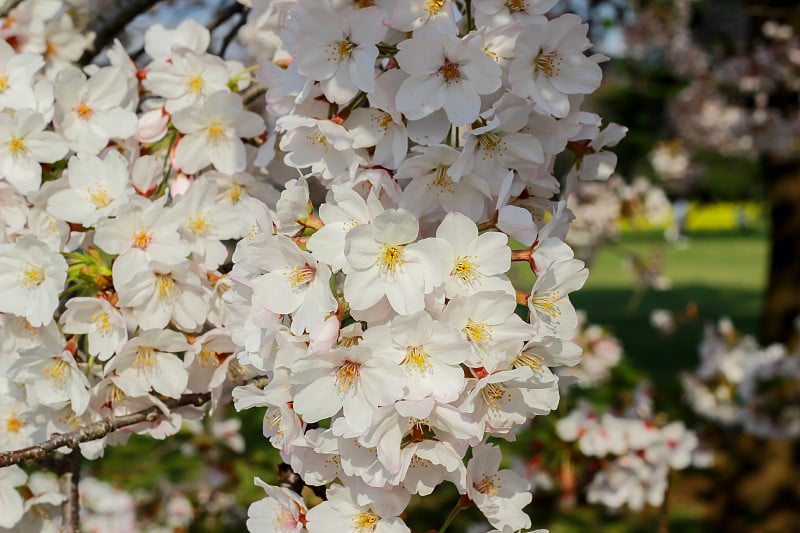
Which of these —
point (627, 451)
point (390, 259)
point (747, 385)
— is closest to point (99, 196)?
point (390, 259)

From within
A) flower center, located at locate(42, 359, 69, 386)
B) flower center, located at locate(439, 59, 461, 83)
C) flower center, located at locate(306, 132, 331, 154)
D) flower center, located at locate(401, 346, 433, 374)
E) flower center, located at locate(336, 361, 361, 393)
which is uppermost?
flower center, located at locate(439, 59, 461, 83)

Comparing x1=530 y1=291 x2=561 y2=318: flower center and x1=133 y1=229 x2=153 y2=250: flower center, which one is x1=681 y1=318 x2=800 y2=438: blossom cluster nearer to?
x1=530 y1=291 x2=561 y2=318: flower center

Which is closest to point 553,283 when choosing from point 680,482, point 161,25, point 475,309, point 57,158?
point 475,309

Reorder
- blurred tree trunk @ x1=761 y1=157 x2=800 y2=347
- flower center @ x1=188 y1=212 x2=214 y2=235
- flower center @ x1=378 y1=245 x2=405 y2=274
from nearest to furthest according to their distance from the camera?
flower center @ x1=378 y1=245 x2=405 y2=274 < flower center @ x1=188 y1=212 x2=214 y2=235 < blurred tree trunk @ x1=761 y1=157 x2=800 y2=347

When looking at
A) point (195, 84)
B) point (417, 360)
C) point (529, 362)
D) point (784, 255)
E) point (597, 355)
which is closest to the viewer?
point (417, 360)

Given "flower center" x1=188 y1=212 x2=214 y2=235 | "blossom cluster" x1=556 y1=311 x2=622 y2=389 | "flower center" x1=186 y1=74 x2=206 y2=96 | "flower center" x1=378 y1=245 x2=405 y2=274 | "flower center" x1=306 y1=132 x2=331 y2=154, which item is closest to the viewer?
"flower center" x1=378 y1=245 x2=405 y2=274

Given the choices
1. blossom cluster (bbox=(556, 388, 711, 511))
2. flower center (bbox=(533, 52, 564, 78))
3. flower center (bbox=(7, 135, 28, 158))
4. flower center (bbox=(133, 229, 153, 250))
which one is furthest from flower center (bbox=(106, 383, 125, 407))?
blossom cluster (bbox=(556, 388, 711, 511))

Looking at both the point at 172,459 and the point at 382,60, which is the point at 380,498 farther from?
the point at 172,459

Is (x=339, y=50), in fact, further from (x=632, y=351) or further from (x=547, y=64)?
(x=632, y=351)
